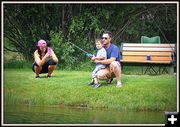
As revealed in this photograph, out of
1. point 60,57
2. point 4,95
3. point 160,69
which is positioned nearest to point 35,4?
point 60,57

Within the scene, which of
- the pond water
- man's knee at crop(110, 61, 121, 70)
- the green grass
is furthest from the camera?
man's knee at crop(110, 61, 121, 70)

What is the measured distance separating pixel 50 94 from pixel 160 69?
2.04 m

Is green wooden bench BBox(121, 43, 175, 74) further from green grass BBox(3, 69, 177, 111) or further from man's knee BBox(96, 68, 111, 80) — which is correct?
man's knee BBox(96, 68, 111, 80)

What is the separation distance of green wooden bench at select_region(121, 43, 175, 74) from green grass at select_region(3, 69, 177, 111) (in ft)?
0.73

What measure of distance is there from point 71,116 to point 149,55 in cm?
190

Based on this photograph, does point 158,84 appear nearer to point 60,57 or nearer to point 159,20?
point 159,20

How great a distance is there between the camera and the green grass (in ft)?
31.4

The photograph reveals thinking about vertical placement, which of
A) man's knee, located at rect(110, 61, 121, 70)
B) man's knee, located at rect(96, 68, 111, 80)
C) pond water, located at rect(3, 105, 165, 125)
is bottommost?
pond water, located at rect(3, 105, 165, 125)

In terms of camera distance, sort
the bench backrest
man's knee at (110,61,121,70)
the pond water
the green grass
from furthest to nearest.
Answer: the bench backrest → man's knee at (110,61,121,70) → the green grass → the pond water

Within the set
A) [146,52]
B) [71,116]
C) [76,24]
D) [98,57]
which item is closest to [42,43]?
[76,24]

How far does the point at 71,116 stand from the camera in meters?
9.23

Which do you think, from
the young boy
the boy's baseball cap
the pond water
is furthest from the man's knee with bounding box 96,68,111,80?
the boy's baseball cap

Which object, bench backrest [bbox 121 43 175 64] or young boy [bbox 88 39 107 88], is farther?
bench backrest [bbox 121 43 175 64]

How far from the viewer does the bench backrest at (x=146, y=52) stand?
9930 mm
